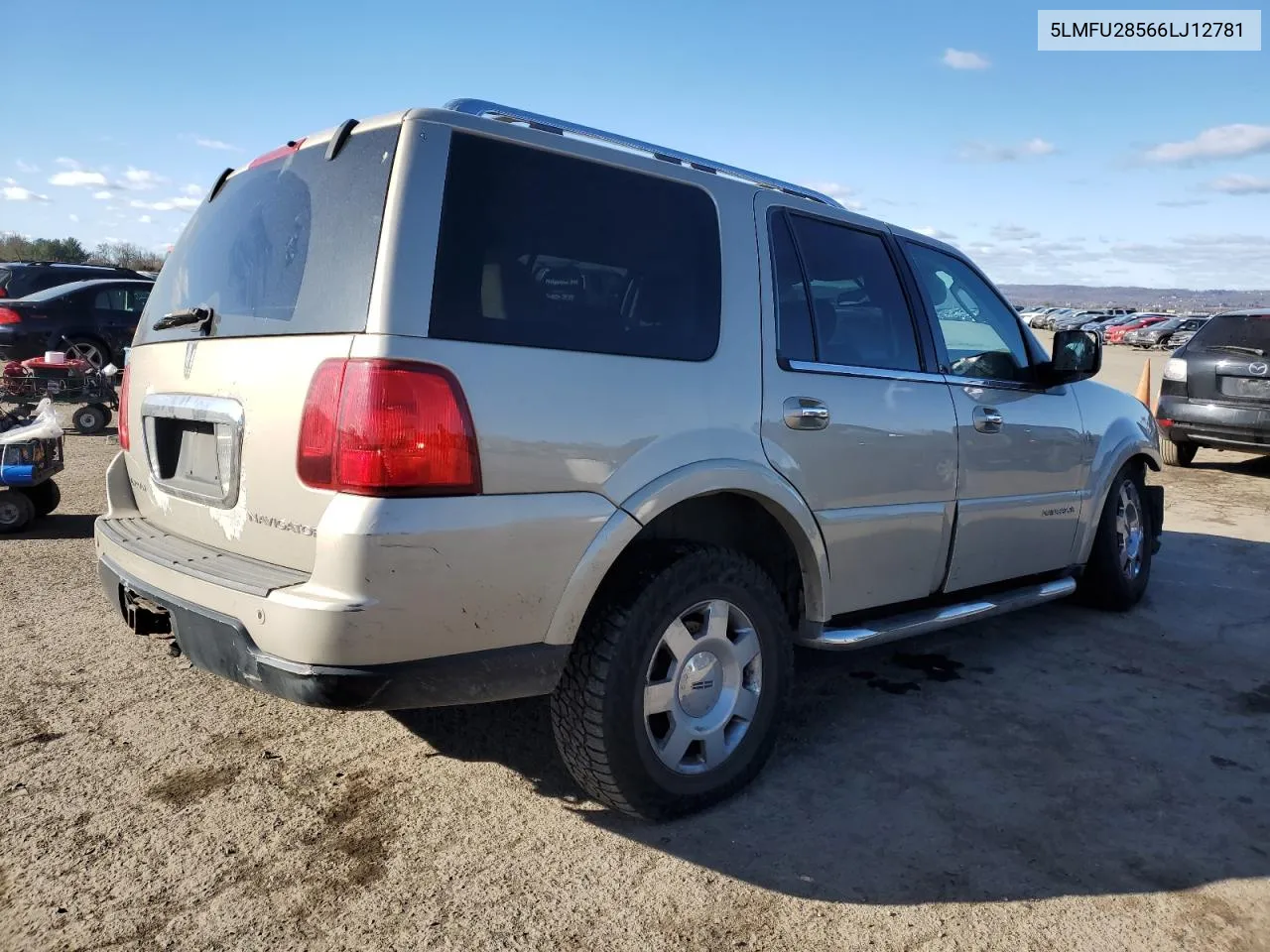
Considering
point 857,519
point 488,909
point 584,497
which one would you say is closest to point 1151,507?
point 857,519

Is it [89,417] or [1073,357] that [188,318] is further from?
[89,417]

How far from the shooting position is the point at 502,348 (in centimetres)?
239

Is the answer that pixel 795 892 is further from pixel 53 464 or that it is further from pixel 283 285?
pixel 53 464

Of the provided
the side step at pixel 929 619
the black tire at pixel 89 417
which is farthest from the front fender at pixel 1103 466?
the black tire at pixel 89 417

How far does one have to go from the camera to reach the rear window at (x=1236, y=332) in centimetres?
936

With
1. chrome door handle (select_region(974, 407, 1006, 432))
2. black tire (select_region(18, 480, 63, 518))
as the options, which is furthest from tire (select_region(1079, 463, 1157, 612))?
black tire (select_region(18, 480, 63, 518))

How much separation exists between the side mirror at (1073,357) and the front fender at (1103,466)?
0.56 metres

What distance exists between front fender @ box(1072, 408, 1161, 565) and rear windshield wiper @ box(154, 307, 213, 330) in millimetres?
3999

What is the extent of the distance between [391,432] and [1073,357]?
3.36 m

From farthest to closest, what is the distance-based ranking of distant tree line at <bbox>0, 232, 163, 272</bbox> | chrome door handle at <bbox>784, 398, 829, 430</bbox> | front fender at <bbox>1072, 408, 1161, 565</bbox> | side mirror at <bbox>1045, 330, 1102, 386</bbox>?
1. distant tree line at <bbox>0, 232, 163, 272</bbox>
2. front fender at <bbox>1072, 408, 1161, 565</bbox>
3. side mirror at <bbox>1045, 330, 1102, 386</bbox>
4. chrome door handle at <bbox>784, 398, 829, 430</bbox>

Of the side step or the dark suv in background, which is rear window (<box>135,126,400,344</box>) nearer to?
the side step

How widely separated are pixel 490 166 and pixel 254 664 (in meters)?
1.41

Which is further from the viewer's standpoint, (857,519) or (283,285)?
(857,519)

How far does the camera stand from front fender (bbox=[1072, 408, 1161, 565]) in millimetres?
4742
